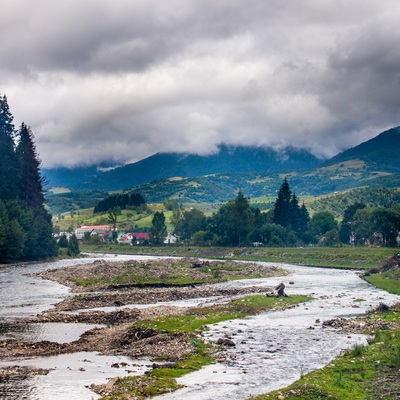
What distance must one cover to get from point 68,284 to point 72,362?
59370 mm

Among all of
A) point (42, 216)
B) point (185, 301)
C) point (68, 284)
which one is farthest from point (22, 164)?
point (185, 301)

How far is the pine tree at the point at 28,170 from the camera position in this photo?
569 ft

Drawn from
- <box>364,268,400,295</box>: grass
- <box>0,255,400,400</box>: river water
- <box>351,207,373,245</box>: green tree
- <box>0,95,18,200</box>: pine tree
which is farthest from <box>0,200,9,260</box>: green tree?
<box>351,207,373,245</box>: green tree

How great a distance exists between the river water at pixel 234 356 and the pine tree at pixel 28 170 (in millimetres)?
106463

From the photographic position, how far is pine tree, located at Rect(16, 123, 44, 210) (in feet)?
569

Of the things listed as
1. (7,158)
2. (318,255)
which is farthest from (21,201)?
(318,255)

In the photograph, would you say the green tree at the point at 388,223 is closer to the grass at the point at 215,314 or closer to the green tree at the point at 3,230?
the grass at the point at 215,314

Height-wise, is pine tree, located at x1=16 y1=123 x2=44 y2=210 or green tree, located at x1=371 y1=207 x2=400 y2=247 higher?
pine tree, located at x1=16 y1=123 x2=44 y2=210

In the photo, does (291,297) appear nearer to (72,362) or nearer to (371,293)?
(371,293)

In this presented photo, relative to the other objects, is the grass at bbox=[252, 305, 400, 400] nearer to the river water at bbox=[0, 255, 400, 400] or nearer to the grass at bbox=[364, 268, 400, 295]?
the river water at bbox=[0, 255, 400, 400]

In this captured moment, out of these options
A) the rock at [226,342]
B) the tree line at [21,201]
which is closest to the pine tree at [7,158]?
the tree line at [21,201]

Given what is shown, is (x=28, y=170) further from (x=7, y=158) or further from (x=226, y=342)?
(x=226, y=342)

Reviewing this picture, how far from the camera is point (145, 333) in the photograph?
44688 mm

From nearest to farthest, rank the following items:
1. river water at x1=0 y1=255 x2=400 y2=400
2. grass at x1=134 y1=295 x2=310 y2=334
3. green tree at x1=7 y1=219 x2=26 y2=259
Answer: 1. river water at x1=0 y1=255 x2=400 y2=400
2. grass at x1=134 y1=295 x2=310 y2=334
3. green tree at x1=7 y1=219 x2=26 y2=259
